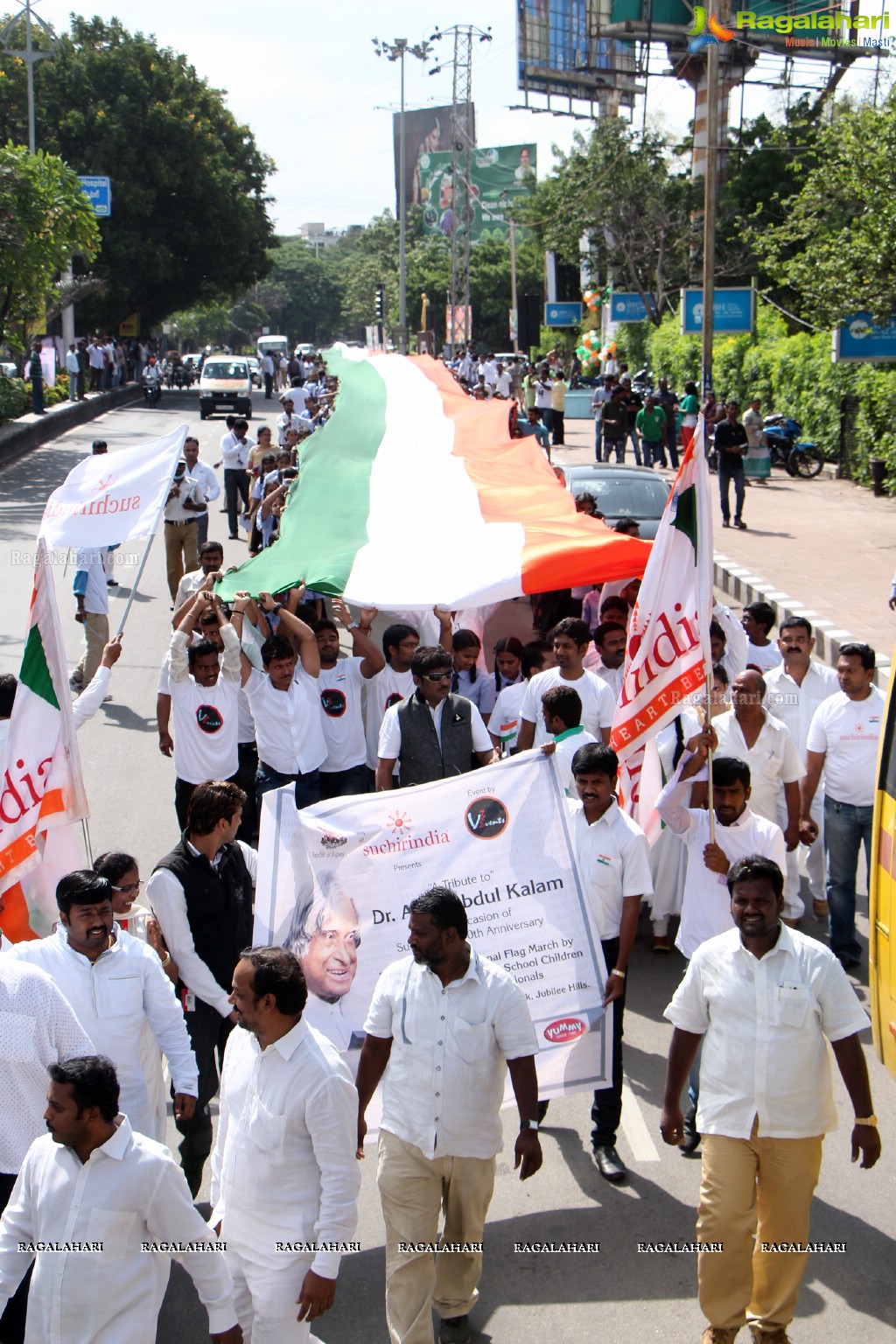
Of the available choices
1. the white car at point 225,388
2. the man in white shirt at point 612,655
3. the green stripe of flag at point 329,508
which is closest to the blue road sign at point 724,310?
the green stripe of flag at point 329,508

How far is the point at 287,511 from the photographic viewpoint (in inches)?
438

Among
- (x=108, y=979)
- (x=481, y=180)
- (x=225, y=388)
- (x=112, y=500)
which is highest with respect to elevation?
(x=481, y=180)

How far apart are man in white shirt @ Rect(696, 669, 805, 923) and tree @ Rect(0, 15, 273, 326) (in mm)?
44361

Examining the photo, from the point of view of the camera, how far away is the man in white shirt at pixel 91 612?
1216 centimetres

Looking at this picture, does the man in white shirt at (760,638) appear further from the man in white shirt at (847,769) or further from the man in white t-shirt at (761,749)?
the man in white t-shirt at (761,749)

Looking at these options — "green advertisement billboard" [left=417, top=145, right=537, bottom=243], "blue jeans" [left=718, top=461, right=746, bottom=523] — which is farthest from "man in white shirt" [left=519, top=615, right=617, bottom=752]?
"green advertisement billboard" [left=417, top=145, right=537, bottom=243]

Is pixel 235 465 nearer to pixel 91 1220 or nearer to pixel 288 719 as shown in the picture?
pixel 288 719

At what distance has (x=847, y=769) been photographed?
294 inches

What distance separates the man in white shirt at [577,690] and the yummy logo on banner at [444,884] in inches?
81.9

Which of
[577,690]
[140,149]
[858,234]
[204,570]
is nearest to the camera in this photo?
[577,690]

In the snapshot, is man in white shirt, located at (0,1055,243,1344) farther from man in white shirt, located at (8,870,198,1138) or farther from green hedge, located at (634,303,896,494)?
green hedge, located at (634,303,896,494)

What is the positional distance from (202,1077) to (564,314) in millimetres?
49728

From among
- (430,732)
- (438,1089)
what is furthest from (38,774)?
(438,1089)

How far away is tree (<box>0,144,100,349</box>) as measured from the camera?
2472 cm
